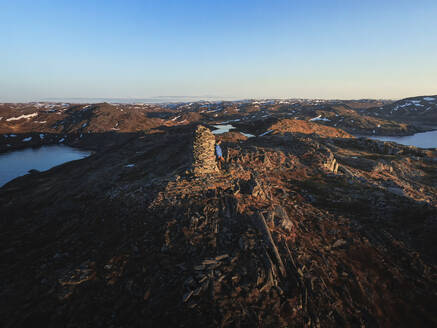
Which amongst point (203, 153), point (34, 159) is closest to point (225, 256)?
point (203, 153)

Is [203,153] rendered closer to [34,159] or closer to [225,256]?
[225,256]

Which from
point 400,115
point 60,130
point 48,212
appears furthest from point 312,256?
point 400,115

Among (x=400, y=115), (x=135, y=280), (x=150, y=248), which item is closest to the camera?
(x=135, y=280)

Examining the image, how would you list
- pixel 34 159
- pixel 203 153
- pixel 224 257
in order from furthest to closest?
pixel 34 159, pixel 203 153, pixel 224 257

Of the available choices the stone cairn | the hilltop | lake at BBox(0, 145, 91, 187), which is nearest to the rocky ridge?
the hilltop

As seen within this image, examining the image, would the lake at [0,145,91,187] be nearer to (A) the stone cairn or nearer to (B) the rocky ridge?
(B) the rocky ridge

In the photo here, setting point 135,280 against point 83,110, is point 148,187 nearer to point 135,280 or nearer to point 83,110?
point 135,280
